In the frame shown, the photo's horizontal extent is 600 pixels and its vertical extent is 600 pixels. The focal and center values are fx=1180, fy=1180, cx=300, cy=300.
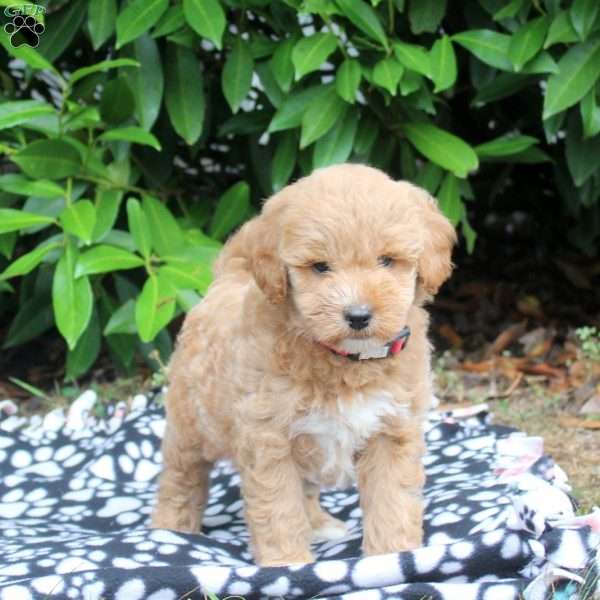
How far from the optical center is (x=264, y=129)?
5.27 m

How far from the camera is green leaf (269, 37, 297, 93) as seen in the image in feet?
15.5

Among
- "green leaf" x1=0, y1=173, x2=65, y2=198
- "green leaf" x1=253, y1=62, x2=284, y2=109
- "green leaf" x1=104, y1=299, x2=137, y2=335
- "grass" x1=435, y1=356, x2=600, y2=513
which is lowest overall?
"grass" x1=435, y1=356, x2=600, y2=513

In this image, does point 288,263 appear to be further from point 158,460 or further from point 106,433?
point 106,433

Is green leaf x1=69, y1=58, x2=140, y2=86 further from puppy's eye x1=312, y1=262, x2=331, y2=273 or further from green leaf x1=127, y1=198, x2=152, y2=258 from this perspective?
puppy's eye x1=312, y1=262, x2=331, y2=273

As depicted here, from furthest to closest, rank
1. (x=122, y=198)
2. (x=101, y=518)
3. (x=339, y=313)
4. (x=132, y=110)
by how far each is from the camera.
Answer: (x=122, y=198), (x=132, y=110), (x=101, y=518), (x=339, y=313)

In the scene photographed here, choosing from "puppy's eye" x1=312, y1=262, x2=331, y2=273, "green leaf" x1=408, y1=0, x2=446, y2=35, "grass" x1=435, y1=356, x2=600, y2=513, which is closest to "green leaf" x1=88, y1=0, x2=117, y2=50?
"green leaf" x1=408, y1=0, x2=446, y2=35

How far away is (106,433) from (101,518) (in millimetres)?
798

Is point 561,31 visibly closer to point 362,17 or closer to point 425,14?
point 425,14

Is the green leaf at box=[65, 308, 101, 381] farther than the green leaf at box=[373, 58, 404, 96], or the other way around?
the green leaf at box=[65, 308, 101, 381]

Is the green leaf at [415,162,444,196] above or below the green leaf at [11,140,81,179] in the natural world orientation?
below

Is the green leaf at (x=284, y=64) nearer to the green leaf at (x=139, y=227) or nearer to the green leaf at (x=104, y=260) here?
the green leaf at (x=139, y=227)

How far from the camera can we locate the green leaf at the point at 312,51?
178 inches

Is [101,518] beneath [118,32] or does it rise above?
beneath

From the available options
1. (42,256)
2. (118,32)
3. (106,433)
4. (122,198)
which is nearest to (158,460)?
(106,433)
